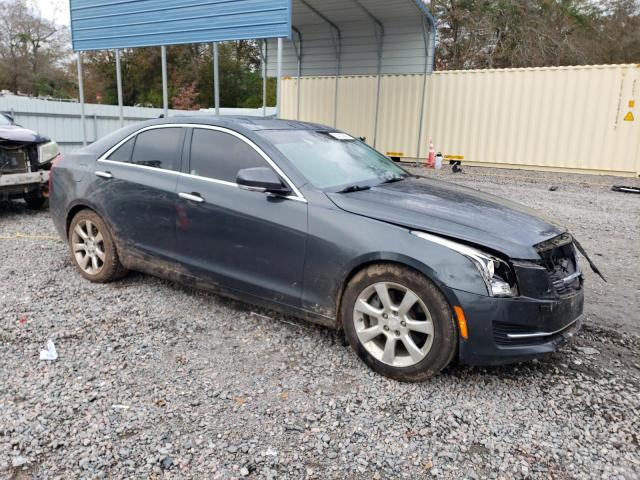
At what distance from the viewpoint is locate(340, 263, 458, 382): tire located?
118 inches

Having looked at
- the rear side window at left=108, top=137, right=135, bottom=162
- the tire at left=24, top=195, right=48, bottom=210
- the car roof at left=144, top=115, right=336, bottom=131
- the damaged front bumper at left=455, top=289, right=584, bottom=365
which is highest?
the car roof at left=144, top=115, right=336, bottom=131

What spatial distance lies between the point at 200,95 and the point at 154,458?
35.6 meters

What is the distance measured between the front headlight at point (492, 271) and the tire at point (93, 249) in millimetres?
3141

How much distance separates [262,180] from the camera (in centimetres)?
355

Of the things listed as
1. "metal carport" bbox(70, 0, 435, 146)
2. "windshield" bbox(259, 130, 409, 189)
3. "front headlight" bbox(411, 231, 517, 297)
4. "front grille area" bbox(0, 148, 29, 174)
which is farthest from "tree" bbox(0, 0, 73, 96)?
"front headlight" bbox(411, 231, 517, 297)

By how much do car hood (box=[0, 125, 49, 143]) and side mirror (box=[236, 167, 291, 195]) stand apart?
17.5 feet

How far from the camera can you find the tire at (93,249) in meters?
4.67

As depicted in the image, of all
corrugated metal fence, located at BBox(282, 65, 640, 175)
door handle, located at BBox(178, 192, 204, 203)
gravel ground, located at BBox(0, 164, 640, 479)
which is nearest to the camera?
gravel ground, located at BBox(0, 164, 640, 479)

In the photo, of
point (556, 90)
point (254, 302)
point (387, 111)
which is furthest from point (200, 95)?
point (254, 302)

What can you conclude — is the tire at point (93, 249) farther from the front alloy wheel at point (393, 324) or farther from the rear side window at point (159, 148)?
the front alloy wheel at point (393, 324)

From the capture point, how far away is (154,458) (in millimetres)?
2502

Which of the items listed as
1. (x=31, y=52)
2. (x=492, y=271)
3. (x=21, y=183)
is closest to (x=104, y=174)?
(x=492, y=271)

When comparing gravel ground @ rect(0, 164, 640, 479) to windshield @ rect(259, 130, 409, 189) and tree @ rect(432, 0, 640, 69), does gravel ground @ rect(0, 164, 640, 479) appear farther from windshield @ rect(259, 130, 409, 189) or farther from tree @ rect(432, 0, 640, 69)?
tree @ rect(432, 0, 640, 69)

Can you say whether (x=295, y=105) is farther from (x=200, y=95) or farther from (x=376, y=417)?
(x=200, y=95)
